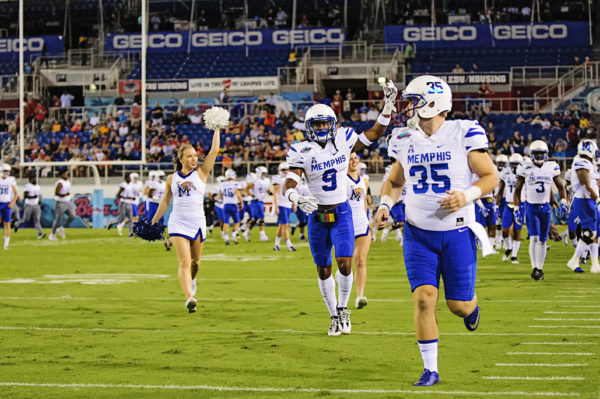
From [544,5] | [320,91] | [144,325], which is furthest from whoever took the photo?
[544,5]

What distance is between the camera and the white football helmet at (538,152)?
49.0ft

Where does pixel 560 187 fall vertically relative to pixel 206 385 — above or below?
above

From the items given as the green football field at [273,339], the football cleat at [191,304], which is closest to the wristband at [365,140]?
the green football field at [273,339]

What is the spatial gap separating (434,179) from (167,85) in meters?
35.9

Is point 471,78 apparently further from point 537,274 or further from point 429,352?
point 429,352

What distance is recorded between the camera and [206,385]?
6781 mm

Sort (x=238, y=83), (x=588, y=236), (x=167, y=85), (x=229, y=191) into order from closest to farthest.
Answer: (x=588, y=236), (x=229, y=191), (x=238, y=83), (x=167, y=85)

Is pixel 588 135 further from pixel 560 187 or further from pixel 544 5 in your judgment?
pixel 560 187

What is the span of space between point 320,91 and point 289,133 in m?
4.68

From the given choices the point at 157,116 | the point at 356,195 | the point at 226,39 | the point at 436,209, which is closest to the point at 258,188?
the point at 157,116

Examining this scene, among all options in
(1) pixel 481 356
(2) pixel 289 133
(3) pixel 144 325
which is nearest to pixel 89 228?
(2) pixel 289 133

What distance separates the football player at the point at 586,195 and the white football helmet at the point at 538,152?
486 mm

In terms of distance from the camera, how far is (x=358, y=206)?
11.7 meters

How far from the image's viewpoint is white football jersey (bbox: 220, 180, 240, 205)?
1015 inches
